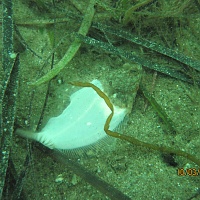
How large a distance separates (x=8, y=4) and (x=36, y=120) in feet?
4.03

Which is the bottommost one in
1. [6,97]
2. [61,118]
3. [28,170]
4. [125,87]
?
[28,170]

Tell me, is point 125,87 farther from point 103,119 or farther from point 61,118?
point 61,118

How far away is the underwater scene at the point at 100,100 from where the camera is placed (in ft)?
8.11

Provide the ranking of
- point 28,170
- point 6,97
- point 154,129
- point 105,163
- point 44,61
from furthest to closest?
point 44,61 < point 154,129 < point 105,163 < point 28,170 < point 6,97

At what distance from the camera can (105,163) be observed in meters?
2.64

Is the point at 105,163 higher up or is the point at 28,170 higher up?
the point at 105,163

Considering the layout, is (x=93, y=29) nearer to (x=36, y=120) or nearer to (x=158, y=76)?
(x=158, y=76)

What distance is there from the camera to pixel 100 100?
276 centimetres

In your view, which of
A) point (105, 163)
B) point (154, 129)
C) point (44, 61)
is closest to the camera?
point (105, 163)

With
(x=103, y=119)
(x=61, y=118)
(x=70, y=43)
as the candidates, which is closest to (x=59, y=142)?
(x=61, y=118)

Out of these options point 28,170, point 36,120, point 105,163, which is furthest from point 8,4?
point 105,163

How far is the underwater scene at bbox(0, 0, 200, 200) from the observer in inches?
97.4

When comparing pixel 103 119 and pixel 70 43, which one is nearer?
pixel 103 119

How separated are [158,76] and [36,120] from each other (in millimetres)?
1516
